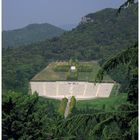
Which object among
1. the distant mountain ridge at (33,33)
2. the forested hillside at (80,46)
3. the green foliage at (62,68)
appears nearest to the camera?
the green foliage at (62,68)

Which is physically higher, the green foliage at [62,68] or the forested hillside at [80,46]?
the forested hillside at [80,46]

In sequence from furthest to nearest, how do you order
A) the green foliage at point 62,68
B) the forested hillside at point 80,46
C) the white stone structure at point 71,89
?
the forested hillside at point 80,46 < the green foliage at point 62,68 < the white stone structure at point 71,89

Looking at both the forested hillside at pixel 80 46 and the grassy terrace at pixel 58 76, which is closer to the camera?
the grassy terrace at pixel 58 76

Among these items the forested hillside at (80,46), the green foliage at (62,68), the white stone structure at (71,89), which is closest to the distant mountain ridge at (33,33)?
the forested hillside at (80,46)

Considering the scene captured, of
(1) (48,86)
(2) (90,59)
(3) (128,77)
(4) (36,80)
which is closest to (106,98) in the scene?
(1) (48,86)

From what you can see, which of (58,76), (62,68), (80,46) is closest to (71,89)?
(58,76)

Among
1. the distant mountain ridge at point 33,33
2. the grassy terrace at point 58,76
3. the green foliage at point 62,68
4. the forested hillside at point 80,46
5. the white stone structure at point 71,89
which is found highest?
the distant mountain ridge at point 33,33

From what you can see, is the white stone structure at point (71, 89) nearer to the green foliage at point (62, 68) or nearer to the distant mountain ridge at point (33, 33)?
the green foliage at point (62, 68)

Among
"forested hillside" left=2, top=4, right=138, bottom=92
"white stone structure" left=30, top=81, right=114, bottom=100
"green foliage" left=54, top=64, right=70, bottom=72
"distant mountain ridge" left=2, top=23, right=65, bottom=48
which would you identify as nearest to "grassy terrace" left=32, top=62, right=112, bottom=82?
"green foliage" left=54, top=64, right=70, bottom=72
